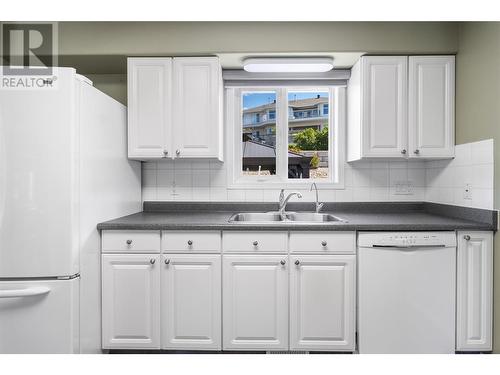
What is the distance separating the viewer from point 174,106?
2350mm

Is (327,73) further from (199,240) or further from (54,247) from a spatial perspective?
(54,247)

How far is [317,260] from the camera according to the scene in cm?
201

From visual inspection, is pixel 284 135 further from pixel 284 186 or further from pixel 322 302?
pixel 322 302

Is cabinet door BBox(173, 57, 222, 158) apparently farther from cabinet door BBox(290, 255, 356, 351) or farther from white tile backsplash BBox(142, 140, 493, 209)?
cabinet door BBox(290, 255, 356, 351)

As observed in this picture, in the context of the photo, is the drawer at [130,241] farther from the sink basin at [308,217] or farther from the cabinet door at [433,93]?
the cabinet door at [433,93]

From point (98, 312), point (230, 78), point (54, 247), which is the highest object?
point (230, 78)

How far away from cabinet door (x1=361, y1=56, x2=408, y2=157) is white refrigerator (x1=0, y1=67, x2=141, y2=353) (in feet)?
5.98

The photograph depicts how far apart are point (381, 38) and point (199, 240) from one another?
185cm

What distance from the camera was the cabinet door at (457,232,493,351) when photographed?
78.0 inches

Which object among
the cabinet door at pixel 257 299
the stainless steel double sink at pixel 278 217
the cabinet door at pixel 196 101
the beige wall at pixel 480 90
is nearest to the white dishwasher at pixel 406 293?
the beige wall at pixel 480 90

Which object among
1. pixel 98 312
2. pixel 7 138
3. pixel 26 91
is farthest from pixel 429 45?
pixel 98 312

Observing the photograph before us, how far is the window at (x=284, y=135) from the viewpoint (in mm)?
2844

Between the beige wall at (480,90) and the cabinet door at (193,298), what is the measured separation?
170 cm

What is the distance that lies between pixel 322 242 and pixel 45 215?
155cm
